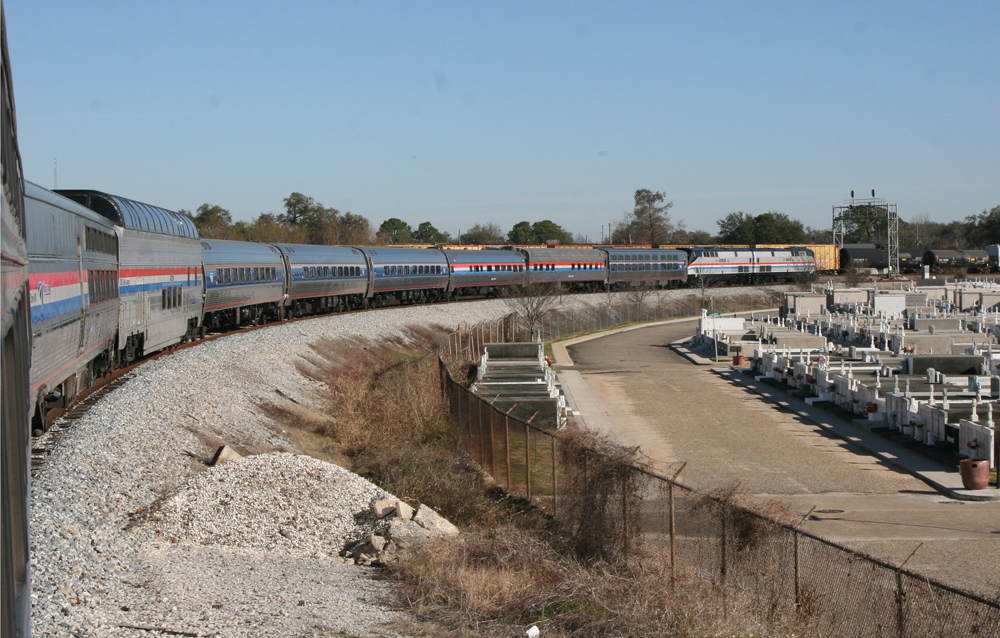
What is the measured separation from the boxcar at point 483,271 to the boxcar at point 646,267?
12251 millimetres

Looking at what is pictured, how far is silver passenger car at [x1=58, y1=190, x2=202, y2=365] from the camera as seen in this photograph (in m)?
20.2

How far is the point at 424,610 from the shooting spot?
30.8 feet

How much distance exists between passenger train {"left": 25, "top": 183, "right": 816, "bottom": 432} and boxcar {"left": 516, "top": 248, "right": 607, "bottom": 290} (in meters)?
0.10

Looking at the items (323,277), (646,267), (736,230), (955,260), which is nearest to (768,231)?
(736,230)

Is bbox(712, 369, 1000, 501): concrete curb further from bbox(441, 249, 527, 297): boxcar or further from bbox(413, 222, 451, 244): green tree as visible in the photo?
bbox(413, 222, 451, 244): green tree

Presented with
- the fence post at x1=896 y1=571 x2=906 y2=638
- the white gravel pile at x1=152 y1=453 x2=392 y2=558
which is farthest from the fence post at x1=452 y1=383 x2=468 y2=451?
the fence post at x1=896 y1=571 x2=906 y2=638

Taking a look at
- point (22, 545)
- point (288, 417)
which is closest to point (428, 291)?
point (288, 417)

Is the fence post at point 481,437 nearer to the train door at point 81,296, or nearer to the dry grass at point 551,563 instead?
the dry grass at point 551,563

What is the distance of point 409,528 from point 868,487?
37.5 feet

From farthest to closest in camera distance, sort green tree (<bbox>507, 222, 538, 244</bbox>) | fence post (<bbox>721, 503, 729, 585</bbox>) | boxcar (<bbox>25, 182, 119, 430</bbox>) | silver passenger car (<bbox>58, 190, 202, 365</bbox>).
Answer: green tree (<bbox>507, 222, 538, 244</bbox>) → silver passenger car (<bbox>58, 190, 202, 365</bbox>) → boxcar (<bbox>25, 182, 119, 430</bbox>) → fence post (<bbox>721, 503, 729, 585</bbox>)

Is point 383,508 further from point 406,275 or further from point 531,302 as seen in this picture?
point 531,302

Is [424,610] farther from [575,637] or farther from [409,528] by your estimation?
[409,528]

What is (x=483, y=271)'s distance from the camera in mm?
60969

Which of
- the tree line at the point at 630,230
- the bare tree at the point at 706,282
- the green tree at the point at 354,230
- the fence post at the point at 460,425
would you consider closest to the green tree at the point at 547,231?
the tree line at the point at 630,230
